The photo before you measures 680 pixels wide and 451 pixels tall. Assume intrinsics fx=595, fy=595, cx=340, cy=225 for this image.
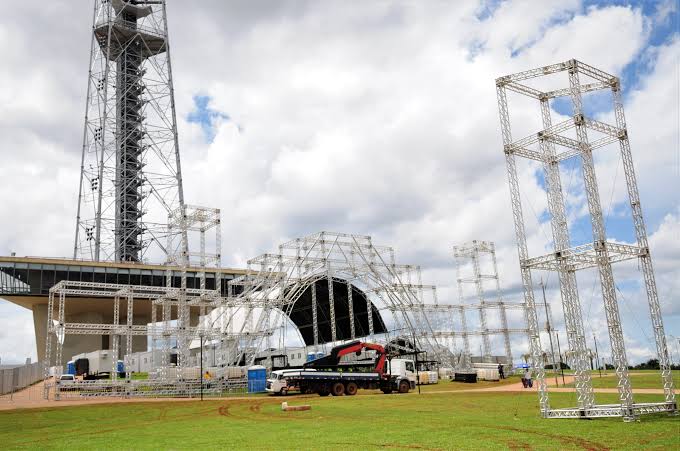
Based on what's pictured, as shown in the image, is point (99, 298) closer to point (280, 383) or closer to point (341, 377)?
point (280, 383)

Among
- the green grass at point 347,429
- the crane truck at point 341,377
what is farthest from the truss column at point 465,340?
the green grass at point 347,429

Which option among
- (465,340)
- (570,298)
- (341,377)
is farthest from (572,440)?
(465,340)

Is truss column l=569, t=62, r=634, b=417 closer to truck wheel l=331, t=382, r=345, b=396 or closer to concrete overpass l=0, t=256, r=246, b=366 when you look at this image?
truck wheel l=331, t=382, r=345, b=396

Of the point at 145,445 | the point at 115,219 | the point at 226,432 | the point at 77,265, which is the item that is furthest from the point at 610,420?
the point at 115,219

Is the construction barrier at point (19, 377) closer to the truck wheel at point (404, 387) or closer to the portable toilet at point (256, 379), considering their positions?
the portable toilet at point (256, 379)

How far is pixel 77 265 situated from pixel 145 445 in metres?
65.8

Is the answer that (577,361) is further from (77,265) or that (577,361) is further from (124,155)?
(124,155)

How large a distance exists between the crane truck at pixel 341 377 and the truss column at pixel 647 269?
75.9ft

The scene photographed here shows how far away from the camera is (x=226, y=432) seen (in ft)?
65.1

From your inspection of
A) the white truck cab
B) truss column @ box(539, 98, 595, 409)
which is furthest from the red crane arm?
truss column @ box(539, 98, 595, 409)

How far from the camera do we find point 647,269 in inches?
843

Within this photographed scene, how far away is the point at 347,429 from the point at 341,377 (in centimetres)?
2170

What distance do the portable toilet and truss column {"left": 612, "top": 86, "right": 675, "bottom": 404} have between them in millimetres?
31999

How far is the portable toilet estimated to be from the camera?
47094 mm
